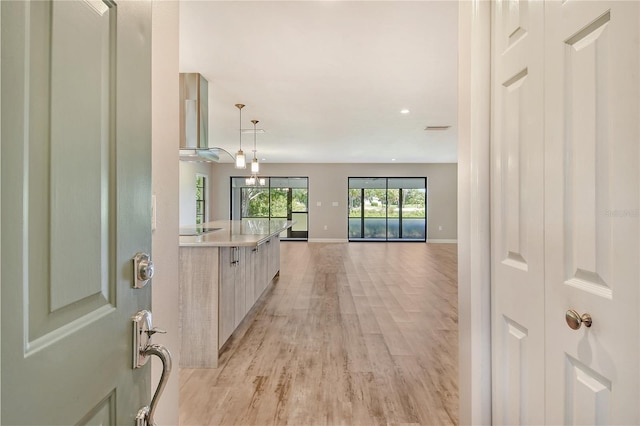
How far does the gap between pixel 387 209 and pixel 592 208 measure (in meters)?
10.3

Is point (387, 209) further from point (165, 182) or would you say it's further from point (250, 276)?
point (165, 182)

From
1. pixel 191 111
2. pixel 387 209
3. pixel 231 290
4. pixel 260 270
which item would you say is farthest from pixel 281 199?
pixel 231 290

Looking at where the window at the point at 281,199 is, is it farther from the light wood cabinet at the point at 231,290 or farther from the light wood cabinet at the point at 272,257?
the light wood cabinet at the point at 231,290

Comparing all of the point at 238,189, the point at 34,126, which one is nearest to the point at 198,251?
the point at 34,126

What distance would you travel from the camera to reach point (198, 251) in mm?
2371

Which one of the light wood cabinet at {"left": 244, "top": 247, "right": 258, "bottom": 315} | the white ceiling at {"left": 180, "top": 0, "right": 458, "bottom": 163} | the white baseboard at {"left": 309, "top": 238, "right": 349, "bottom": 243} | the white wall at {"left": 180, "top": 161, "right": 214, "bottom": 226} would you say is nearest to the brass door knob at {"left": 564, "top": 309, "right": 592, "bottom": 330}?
the white ceiling at {"left": 180, "top": 0, "right": 458, "bottom": 163}

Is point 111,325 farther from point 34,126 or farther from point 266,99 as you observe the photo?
point 266,99

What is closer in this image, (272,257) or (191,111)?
(191,111)

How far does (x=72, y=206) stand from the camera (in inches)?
22.0

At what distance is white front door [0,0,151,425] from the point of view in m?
0.45

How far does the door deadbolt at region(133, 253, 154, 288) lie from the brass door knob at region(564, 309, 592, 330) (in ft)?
3.50

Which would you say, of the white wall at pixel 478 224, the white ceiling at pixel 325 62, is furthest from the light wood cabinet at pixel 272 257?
the white wall at pixel 478 224

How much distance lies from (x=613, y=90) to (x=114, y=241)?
1.16m

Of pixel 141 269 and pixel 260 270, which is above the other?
pixel 141 269
